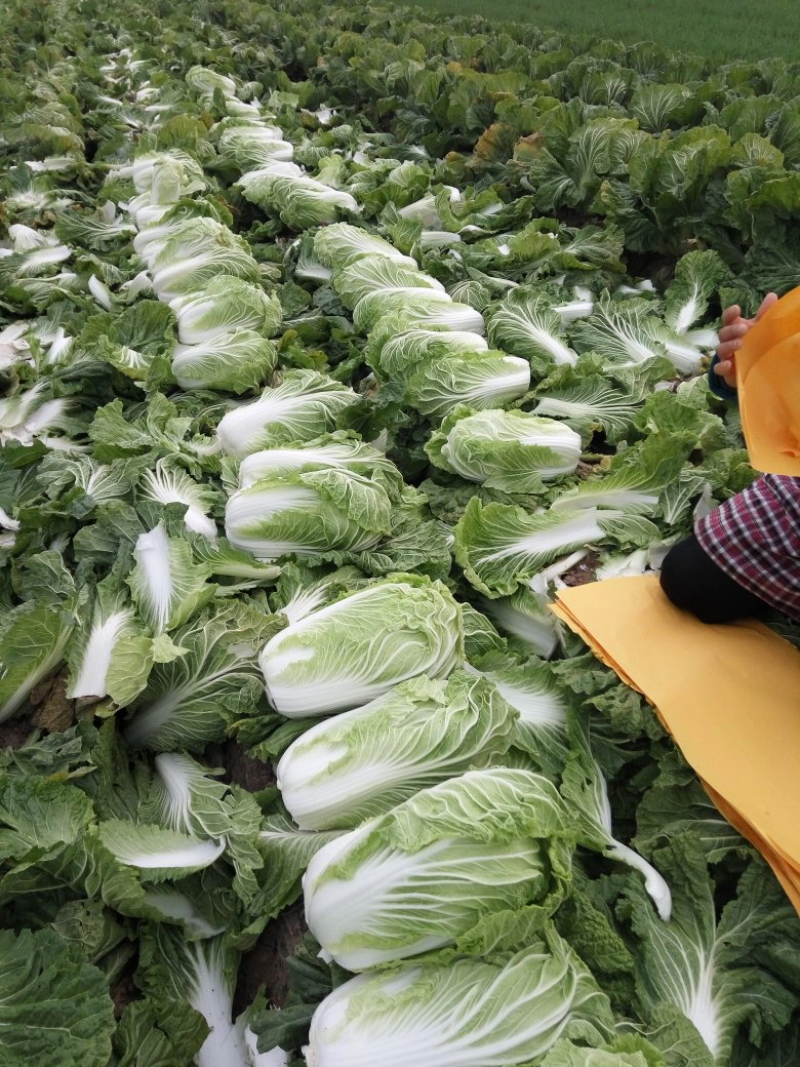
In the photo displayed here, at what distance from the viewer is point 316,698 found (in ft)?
7.96

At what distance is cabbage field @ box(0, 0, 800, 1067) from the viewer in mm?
1810

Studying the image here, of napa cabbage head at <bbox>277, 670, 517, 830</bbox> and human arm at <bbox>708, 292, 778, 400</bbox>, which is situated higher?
human arm at <bbox>708, 292, 778, 400</bbox>

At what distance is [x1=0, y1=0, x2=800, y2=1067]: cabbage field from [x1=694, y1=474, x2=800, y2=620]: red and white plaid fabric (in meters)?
0.39

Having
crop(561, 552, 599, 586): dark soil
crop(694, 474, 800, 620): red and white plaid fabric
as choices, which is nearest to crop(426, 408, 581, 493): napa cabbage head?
crop(561, 552, 599, 586): dark soil

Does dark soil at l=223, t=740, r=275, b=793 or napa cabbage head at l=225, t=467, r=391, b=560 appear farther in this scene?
napa cabbage head at l=225, t=467, r=391, b=560

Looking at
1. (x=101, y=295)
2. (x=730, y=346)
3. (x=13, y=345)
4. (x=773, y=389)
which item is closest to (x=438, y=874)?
(x=773, y=389)

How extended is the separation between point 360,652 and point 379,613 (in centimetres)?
16

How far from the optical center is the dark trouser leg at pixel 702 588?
2.69 m

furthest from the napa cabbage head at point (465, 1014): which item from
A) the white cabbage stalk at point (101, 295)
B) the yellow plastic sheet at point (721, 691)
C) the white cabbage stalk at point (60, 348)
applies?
the white cabbage stalk at point (101, 295)

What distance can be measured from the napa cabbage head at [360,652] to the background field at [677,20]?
9598 millimetres

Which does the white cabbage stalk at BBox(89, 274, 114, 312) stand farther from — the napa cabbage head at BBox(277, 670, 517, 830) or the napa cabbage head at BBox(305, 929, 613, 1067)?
the napa cabbage head at BBox(305, 929, 613, 1067)

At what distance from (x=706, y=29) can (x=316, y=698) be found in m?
14.6

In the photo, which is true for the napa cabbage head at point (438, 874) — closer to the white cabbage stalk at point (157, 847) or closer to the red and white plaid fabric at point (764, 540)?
the white cabbage stalk at point (157, 847)

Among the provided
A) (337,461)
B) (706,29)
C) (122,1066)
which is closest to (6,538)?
(337,461)
